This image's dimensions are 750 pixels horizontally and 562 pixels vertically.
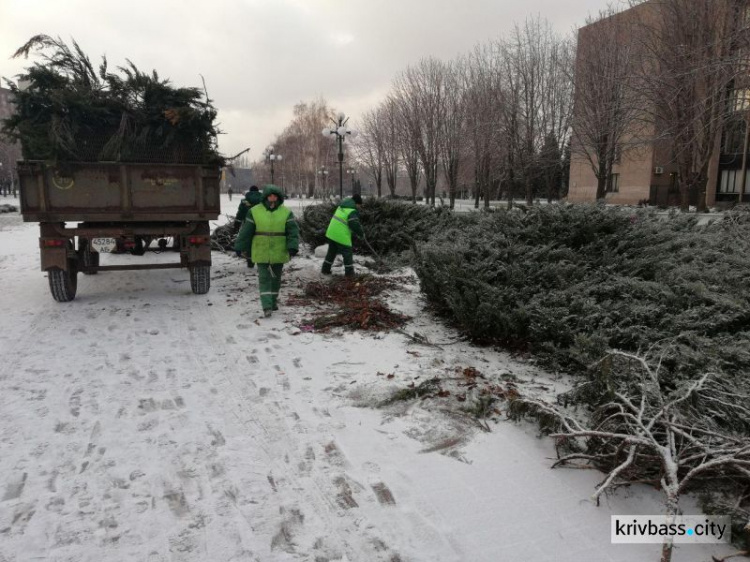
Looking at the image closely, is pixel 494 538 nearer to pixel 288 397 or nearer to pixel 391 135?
pixel 288 397

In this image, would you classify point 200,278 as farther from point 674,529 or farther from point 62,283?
point 674,529

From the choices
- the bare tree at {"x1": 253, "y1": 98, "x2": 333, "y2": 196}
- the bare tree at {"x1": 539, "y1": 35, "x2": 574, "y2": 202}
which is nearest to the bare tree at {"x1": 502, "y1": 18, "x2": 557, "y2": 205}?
the bare tree at {"x1": 539, "y1": 35, "x2": 574, "y2": 202}

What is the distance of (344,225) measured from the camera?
28.3ft

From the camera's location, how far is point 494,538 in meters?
2.47

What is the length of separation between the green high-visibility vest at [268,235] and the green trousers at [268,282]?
0.11m

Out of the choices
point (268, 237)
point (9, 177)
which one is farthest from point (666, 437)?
point (9, 177)

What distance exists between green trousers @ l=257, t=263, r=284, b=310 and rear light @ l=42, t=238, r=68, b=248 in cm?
287

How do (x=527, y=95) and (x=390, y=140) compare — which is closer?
(x=527, y=95)

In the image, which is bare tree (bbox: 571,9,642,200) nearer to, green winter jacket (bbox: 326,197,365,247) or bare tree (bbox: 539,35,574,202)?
bare tree (bbox: 539,35,574,202)

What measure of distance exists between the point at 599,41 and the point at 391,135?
19979 millimetres

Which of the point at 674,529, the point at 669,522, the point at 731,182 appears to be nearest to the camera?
the point at 669,522

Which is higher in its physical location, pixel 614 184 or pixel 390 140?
pixel 390 140

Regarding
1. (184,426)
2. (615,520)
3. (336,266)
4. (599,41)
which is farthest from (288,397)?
(599,41)

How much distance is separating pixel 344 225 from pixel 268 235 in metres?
2.19
